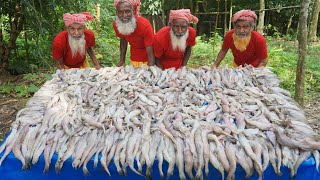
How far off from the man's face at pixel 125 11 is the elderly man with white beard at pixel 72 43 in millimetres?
451

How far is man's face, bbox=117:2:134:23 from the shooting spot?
14.6ft

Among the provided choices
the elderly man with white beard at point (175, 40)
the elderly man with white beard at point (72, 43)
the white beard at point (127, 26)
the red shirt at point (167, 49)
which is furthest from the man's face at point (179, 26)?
the elderly man with white beard at point (72, 43)

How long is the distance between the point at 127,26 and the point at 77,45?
711 mm

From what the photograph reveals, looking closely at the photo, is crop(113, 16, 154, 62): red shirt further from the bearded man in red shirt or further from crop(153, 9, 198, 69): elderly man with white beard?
the bearded man in red shirt

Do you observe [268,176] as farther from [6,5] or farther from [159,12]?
[159,12]

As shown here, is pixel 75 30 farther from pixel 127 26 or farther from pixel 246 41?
pixel 246 41

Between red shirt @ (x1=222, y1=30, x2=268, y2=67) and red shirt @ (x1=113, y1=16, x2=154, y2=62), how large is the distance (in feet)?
3.44

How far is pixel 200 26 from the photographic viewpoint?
15109 millimetres

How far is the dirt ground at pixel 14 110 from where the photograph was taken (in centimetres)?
470

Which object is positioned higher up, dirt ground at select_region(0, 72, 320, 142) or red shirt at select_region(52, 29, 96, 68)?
red shirt at select_region(52, 29, 96, 68)

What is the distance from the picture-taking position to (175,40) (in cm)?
449

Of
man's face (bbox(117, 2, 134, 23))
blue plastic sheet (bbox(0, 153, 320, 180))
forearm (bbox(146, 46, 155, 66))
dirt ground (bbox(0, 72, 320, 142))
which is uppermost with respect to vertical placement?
man's face (bbox(117, 2, 134, 23))

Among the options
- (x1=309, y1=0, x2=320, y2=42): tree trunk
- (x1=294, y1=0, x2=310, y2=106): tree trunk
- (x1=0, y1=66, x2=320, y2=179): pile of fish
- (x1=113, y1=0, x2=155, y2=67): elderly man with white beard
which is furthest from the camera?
(x1=309, y1=0, x2=320, y2=42): tree trunk

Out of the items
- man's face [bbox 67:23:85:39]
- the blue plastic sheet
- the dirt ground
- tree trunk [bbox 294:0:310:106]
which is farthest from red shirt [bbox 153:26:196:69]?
the blue plastic sheet
